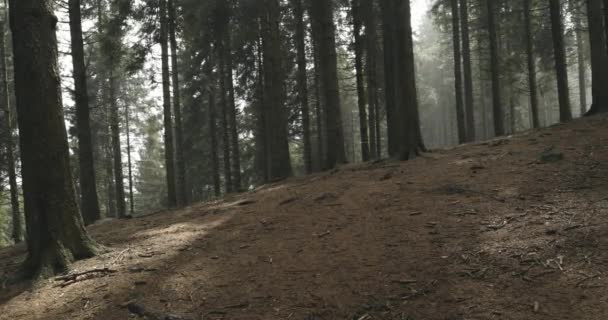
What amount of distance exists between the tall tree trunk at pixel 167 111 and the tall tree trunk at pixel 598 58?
43.0 feet

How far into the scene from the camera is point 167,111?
49.1 feet

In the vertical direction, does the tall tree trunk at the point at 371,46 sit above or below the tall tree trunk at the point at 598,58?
above

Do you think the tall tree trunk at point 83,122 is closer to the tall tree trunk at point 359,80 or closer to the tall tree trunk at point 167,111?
the tall tree trunk at point 167,111

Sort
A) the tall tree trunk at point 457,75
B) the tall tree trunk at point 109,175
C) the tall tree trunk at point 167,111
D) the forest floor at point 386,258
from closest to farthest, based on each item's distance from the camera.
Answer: the forest floor at point 386,258 < the tall tree trunk at point 167,111 < the tall tree trunk at point 457,75 < the tall tree trunk at point 109,175

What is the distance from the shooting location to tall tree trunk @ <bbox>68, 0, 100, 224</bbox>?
13062mm

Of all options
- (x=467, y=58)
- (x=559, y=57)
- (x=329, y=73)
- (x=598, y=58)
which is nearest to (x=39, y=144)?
(x=329, y=73)

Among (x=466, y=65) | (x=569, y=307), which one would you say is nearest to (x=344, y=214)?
(x=569, y=307)

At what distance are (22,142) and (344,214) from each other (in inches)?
189

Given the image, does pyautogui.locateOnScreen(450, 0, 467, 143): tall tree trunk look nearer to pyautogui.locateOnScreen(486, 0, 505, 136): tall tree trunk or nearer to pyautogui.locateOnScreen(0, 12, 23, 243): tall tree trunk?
pyautogui.locateOnScreen(486, 0, 505, 136): tall tree trunk

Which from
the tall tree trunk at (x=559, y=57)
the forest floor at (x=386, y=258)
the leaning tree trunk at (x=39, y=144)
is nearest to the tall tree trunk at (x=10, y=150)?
the forest floor at (x=386, y=258)

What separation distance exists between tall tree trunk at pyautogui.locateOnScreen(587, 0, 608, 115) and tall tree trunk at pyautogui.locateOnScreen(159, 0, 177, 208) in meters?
13.1

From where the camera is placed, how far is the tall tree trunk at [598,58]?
37.8 ft

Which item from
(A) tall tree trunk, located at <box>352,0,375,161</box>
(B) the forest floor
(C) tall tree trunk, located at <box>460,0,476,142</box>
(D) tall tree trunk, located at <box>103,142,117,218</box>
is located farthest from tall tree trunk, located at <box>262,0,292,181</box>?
(D) tall tree trunk, located at <box>103,142,117,218</box>

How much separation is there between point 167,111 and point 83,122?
2.79m
